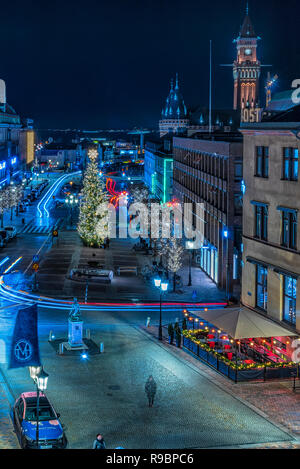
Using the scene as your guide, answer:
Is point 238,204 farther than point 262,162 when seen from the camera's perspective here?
Yes

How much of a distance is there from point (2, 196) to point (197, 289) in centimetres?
5870

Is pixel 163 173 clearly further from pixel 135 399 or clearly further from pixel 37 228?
pixel 135 399

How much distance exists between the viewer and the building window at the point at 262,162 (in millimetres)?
41844

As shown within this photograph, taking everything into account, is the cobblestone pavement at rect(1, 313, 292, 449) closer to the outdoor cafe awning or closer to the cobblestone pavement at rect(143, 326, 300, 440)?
the cobblestone pavement at rect(143, 326, 300, 440)

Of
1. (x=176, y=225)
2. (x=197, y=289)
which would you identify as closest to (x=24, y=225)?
(x=176, y=225)

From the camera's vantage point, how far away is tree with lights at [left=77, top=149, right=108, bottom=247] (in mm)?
84812

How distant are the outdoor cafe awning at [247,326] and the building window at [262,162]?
808 cm

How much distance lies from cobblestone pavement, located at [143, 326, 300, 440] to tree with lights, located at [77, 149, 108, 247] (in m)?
47.0

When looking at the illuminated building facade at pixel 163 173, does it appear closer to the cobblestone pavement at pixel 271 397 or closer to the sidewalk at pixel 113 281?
the sidewalk at pixel 113 281

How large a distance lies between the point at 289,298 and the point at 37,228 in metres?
65.5

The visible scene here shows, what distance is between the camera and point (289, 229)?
39250 mm

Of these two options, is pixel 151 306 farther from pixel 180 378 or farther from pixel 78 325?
pixel 180 378

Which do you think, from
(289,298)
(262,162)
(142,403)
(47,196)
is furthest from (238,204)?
(47,196)
